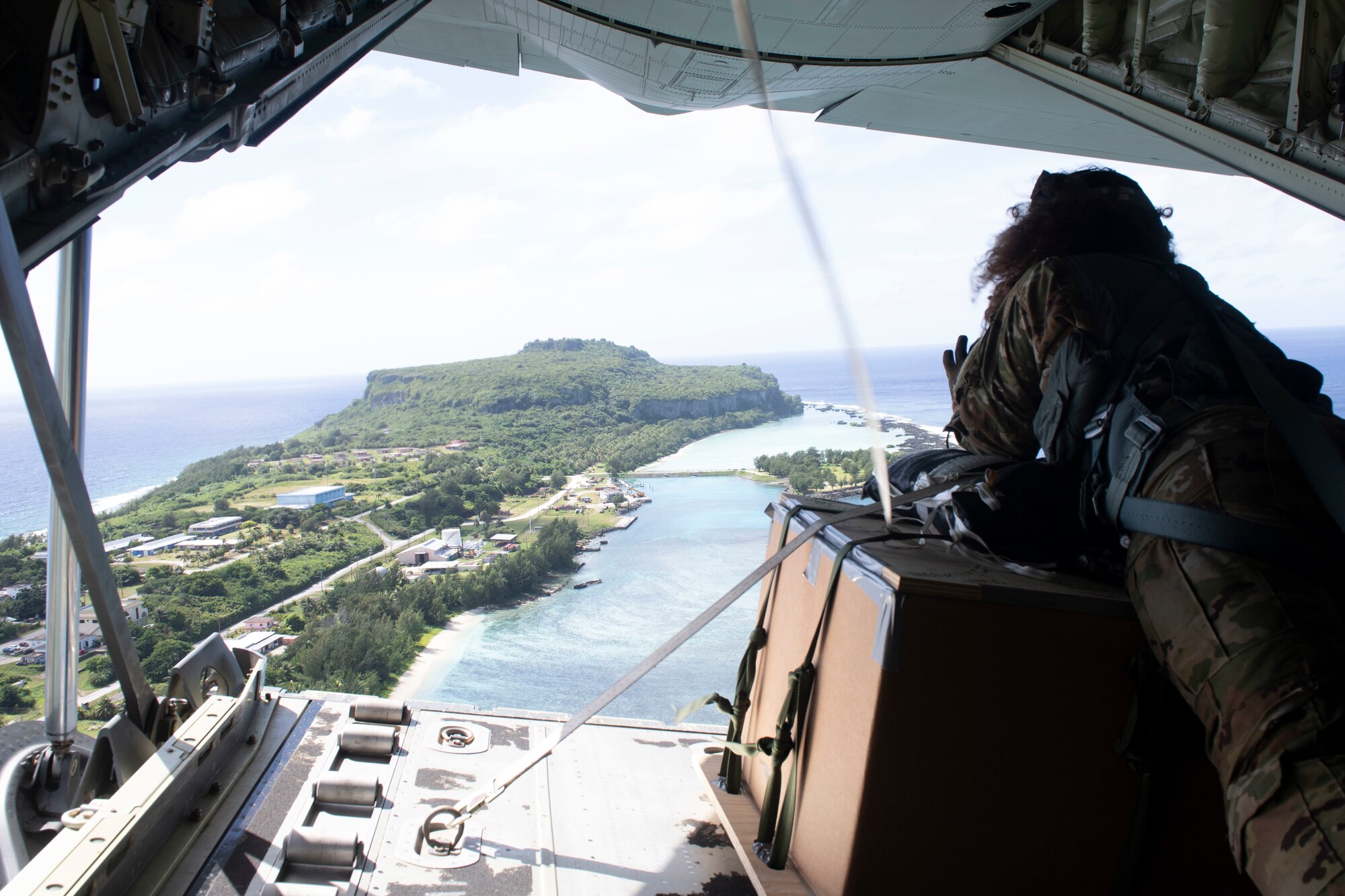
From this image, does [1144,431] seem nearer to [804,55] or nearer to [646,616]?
[804,55]

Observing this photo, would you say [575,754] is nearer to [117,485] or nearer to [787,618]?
[787,618]

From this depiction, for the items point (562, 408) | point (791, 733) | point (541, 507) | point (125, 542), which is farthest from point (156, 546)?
point (562, 408)

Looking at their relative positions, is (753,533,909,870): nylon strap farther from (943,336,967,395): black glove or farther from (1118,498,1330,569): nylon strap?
(943,336,967,395): black glove

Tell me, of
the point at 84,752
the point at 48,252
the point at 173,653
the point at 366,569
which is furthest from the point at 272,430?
the point at 48,252

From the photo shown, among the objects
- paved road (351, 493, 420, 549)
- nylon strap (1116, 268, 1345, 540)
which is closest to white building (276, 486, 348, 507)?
paved road (351, 493, 420, 549)

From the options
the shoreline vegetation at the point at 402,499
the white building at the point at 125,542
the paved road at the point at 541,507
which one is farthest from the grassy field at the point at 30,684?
the paved road at the point at 541,507

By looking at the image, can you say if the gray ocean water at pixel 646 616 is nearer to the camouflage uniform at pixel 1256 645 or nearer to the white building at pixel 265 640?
the white building at pixel 265 640
